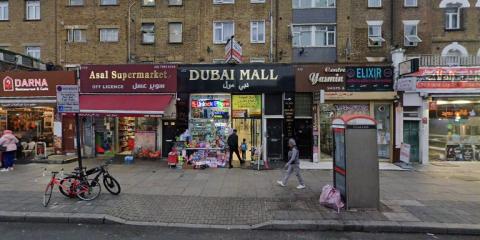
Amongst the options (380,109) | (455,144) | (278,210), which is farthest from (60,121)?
(455,144)

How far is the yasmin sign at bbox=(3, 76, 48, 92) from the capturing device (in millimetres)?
17016

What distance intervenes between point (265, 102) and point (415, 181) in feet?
23.7

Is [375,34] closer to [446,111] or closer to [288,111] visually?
[446,111]

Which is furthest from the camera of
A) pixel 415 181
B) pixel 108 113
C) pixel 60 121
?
pixel 60 121

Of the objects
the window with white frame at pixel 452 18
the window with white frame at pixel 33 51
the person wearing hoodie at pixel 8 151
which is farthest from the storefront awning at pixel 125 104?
the window with white frame at pixel 452 18

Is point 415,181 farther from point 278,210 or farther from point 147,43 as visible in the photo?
point 147,43

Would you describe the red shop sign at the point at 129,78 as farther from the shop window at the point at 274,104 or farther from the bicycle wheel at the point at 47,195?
the bicycle wheel at the point at 47,195

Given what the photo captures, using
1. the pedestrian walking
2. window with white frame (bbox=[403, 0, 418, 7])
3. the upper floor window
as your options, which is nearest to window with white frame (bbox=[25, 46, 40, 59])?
the upper floor window

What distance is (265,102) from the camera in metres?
16.1

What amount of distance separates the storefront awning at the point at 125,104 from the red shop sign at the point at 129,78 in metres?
0.38

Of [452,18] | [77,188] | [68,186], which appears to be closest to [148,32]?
[68,186]

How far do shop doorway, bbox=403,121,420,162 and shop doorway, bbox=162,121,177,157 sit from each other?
37.1 ft

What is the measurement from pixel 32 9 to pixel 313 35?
64.0 ft

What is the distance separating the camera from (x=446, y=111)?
639 inches
